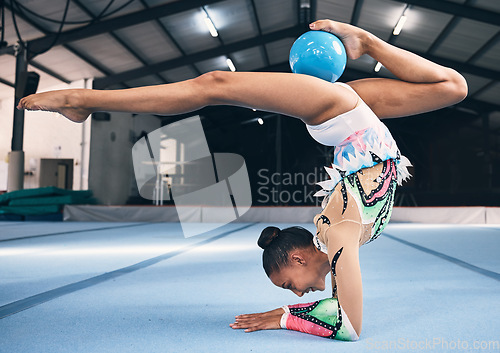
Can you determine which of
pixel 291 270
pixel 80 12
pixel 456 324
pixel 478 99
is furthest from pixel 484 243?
pixel 478 99

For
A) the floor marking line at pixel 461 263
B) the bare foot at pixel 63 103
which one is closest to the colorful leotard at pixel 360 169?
the bare foot at pixel 63 103

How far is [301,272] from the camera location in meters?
1.38

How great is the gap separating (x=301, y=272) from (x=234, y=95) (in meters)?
0.64

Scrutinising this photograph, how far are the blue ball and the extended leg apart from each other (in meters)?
0.16

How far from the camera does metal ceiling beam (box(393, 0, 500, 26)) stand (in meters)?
7.58

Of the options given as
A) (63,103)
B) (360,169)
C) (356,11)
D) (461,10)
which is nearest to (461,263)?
(360,169)

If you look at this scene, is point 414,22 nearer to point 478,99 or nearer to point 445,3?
point 445,3

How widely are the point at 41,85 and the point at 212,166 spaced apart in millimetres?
7437

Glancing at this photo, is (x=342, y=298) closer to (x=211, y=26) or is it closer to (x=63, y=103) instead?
(x=63, y=103)

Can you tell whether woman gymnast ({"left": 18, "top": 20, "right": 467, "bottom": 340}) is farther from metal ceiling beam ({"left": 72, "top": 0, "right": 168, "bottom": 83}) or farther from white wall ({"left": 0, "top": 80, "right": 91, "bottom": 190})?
white wall ({"left": 0, "top": 80, "right": 91, "bottom": 190})

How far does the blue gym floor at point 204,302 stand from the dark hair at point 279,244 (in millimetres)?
229

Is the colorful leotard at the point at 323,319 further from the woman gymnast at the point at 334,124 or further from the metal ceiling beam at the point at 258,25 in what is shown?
the metal ceiling beam at the point at 258,25

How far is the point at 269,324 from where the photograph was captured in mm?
1383

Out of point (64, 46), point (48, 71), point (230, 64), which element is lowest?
point (48, 71)
